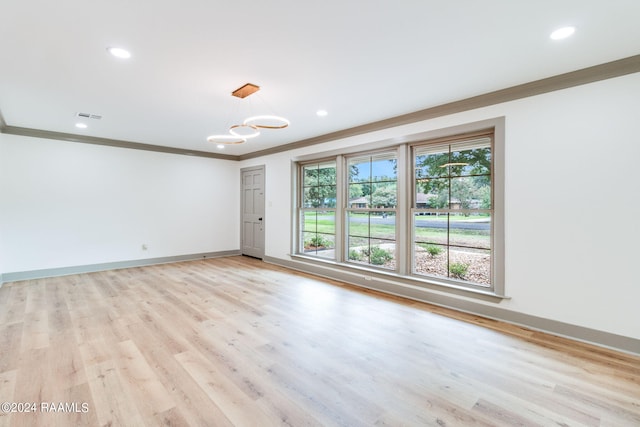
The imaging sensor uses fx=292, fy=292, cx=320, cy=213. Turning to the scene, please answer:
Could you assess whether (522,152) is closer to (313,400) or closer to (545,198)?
(545,198)

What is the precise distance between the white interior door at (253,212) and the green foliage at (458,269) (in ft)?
13.9

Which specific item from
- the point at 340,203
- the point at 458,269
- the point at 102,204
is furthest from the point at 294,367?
the point at 102,204

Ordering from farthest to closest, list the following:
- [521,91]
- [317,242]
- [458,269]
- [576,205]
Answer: [317,242] < [458,269] < [521,91] < [576,205]

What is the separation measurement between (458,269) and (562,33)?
2.62 m

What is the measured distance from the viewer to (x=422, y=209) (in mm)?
4059

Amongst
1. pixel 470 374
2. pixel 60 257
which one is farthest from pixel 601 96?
pixel 60 257

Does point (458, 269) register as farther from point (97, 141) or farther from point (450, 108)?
point (97, 141)

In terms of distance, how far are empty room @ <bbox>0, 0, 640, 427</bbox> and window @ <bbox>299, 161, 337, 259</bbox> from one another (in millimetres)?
111

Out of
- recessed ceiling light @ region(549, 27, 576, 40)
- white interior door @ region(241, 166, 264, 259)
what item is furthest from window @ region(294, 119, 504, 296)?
white interior door @ region(241, 166, 264, 259)

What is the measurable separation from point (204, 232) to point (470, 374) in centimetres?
618

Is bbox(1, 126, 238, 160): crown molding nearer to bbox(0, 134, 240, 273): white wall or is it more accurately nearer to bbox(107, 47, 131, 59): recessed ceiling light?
bbox(0, 134, 240, 273): white wall

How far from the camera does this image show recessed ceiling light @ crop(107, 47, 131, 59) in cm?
242

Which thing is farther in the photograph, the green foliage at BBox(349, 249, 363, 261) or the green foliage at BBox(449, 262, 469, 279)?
the green foliage at BBox(349, 249, 363, 261)

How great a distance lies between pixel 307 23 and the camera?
2.08m
